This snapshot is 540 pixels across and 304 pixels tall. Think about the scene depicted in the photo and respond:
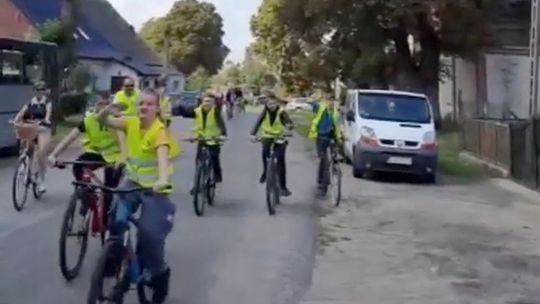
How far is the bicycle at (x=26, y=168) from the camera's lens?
50.5 ft

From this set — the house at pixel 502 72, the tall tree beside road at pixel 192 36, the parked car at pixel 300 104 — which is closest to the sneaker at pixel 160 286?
the house at pixel 502 72

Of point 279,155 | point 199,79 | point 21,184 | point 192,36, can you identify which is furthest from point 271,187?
point 192,36

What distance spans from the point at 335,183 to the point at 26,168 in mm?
4619

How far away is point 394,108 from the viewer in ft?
77.8

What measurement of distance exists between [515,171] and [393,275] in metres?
13.5

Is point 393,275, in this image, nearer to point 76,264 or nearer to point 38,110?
point 76,264

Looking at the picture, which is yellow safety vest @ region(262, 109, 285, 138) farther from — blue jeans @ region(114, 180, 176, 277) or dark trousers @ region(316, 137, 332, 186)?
blue jeans @ region(114, 180, 176, 277)

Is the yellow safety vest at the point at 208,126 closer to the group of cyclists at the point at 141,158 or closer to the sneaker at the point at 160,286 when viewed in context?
the group of cyclists at the point at 141,158

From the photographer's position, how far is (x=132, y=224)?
806cm

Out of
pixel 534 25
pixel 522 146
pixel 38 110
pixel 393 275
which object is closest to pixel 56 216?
pixel 38 110

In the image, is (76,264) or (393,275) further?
(393,275)

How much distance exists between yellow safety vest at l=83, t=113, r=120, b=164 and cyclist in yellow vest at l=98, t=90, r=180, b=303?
258 centimetres

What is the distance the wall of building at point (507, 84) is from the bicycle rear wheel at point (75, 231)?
105ft

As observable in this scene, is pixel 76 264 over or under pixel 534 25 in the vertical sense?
under
